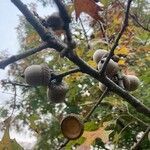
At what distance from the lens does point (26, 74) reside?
1341 millimetres

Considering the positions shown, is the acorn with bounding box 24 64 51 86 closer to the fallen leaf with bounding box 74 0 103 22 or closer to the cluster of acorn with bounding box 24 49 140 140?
the cluster of acorn with bounding box 24 49 140 140

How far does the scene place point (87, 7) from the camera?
53.6 inches

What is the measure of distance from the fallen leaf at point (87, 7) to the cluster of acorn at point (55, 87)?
0.20 meters

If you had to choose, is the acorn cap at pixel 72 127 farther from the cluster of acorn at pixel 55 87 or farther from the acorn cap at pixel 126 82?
the acorn cap at pixel 126 82

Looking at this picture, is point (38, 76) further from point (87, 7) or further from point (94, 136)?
point (94, 136)

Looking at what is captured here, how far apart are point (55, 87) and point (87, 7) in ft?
0.85

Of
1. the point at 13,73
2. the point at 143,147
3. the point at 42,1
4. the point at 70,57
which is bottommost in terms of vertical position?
the point at 70,57

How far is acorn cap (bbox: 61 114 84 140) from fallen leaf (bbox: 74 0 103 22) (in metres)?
0.31

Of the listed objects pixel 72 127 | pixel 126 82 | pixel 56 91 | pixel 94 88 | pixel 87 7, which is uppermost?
pixel 94 88

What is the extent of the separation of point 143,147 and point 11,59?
3.38 meters

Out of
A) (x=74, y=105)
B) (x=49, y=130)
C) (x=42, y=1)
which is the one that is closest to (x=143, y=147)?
(x=74, y=105)

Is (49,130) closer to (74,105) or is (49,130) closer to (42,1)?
(74,105)

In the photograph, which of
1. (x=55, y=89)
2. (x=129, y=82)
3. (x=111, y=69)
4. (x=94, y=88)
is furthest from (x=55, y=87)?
(x=94, y=88)

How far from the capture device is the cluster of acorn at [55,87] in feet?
4.30
